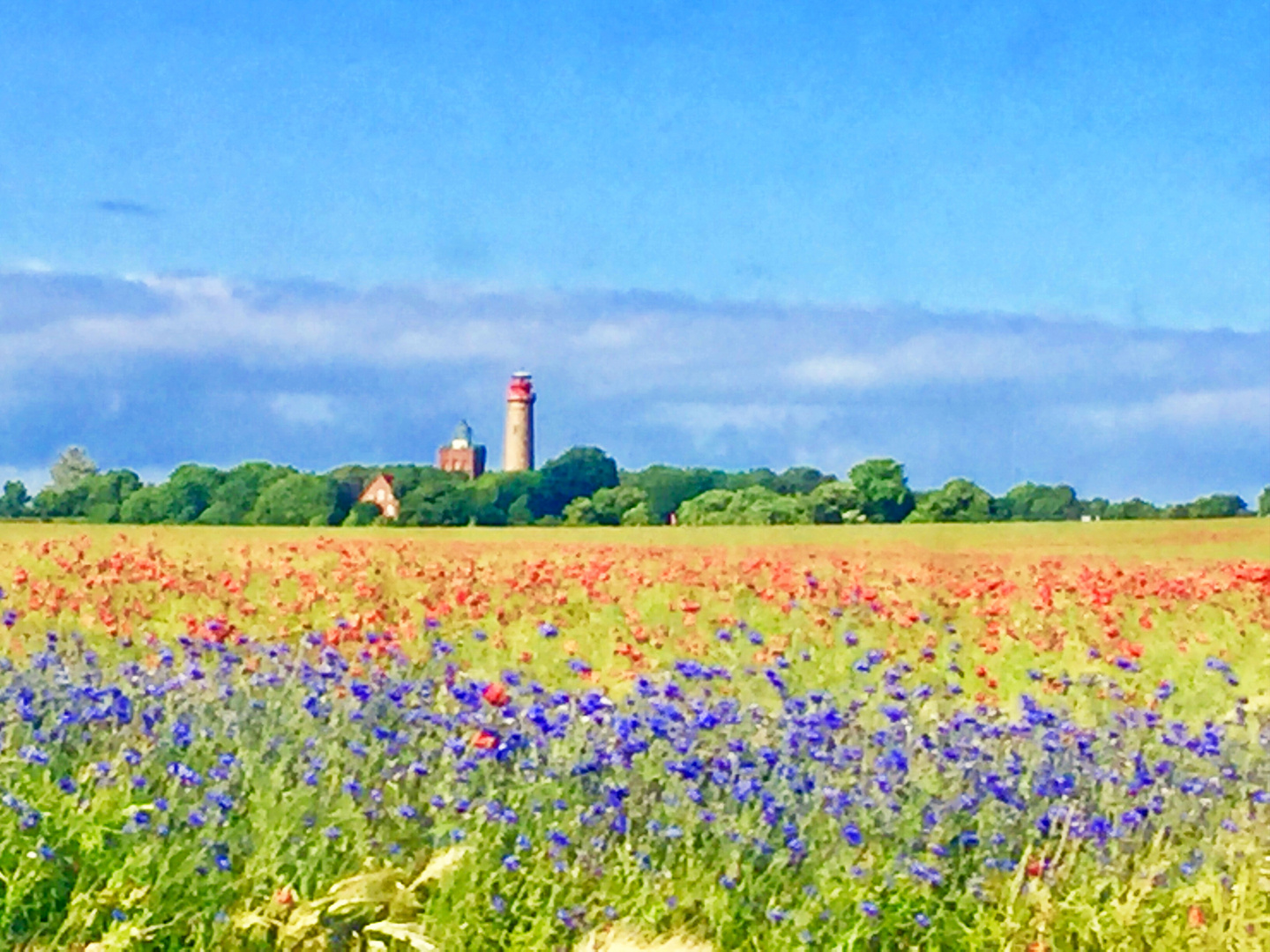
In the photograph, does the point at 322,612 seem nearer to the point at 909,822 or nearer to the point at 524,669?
the point at 524,669

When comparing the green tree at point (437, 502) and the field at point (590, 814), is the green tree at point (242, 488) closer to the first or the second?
the green tree at point (437, 502)

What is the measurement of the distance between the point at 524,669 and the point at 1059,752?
13.7ft

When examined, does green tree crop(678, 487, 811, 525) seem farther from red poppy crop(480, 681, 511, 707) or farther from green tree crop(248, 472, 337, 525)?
red poppy crop(480, 681, 511, 707)

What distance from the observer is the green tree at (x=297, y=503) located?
93.4 feet

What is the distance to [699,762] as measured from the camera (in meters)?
5.63

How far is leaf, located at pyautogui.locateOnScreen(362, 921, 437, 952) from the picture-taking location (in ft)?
15.0

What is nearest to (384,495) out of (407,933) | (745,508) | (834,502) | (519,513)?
(519,513)

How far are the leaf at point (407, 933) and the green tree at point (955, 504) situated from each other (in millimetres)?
32864

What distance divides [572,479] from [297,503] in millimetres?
6703

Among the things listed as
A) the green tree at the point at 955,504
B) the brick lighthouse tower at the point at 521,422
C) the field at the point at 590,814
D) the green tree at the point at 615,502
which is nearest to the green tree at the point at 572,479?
the green tree at the point at 615,502

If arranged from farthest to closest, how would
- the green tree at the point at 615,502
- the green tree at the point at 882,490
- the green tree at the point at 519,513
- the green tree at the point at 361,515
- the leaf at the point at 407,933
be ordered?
the green tree at the point at 882,490 < the green tree at the point at 615,502 < the green tree at the point at 519,513 < the green tree at the point at 361,515 < the leaf at the point at 407,933

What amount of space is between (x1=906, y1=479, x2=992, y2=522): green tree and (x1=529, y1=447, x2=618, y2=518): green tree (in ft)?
22.3

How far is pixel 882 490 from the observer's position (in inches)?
1531

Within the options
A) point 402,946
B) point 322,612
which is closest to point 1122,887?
point 402,946
